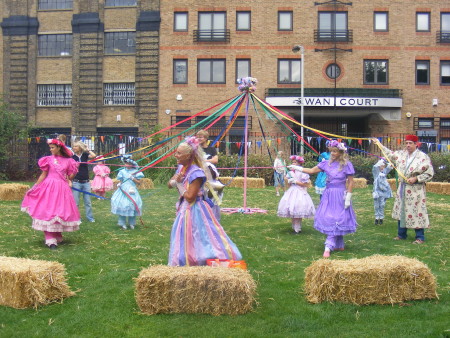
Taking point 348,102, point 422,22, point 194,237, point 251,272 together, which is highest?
point 422,22

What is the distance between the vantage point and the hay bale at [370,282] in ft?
18.1

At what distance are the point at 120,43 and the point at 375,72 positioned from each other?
1462 cm

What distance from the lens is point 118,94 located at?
29.4 metres

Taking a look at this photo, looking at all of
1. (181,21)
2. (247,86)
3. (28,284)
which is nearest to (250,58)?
(181,21)

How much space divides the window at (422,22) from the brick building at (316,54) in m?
0.06

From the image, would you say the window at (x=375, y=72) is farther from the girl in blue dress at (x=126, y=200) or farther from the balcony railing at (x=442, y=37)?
the girl in blue dress at (x=126, y=200)

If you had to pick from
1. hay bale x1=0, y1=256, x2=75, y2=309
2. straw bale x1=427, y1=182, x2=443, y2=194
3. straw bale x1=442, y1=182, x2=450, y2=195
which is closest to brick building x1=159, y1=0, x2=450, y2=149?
straw bale x1=427, y1=182, x2=443, y2=194

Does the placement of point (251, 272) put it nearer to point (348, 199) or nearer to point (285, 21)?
point (348, 199)

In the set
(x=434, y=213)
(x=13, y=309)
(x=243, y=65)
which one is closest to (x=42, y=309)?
(x=13, y=309)

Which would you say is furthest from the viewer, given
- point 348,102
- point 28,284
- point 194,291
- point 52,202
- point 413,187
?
point 348,102

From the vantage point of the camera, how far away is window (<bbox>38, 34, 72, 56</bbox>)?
29.8 metres

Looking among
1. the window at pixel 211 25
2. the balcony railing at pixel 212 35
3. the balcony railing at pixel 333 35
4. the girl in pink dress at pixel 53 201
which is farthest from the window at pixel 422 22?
the girl in pink dress at pixel 53 201

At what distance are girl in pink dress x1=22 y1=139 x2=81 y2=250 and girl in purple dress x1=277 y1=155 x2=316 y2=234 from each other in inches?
157

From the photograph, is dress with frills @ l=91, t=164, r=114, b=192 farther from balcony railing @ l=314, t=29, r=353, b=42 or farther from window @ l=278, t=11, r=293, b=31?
balcony railing @ l=314, t=29, r=353, b=42
